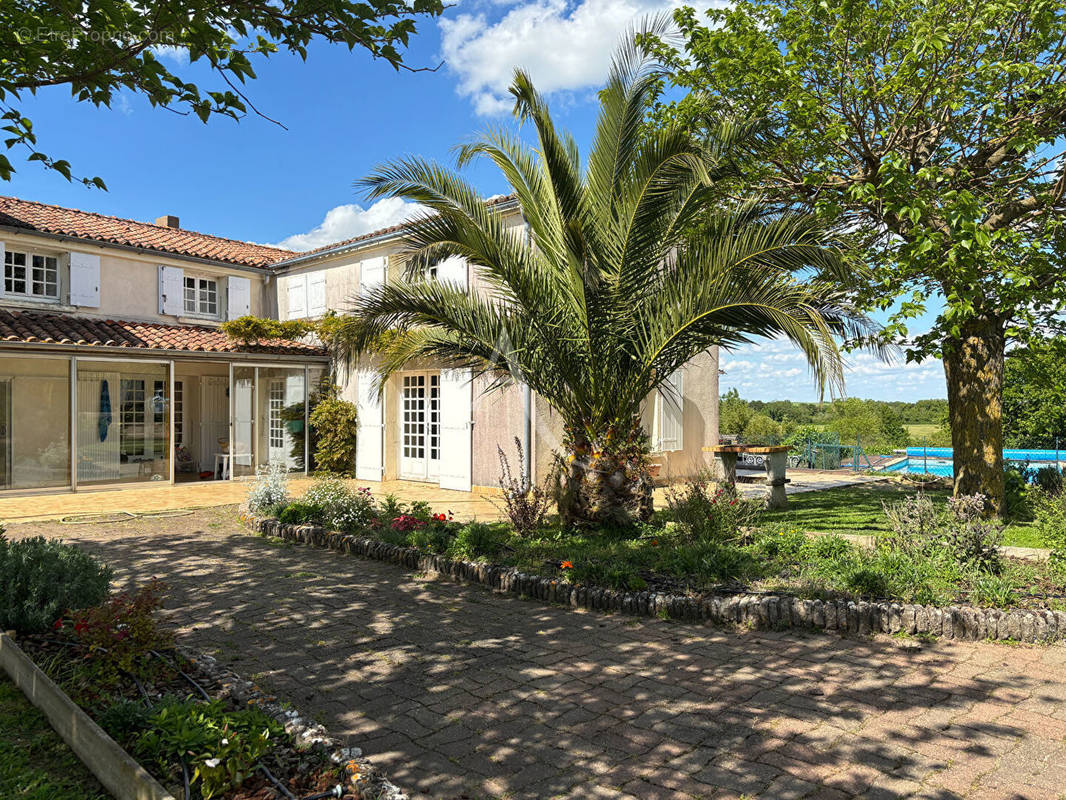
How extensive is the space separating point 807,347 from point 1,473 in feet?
47.7

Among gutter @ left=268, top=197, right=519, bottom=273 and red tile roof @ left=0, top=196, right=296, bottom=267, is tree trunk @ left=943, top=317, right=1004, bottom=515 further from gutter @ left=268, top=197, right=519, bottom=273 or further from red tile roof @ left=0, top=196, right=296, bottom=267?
red tile roof @ left=0, top=196, right=296, bottom=267

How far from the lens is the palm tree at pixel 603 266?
7.11 metres

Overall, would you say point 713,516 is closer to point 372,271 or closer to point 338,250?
point 372,271

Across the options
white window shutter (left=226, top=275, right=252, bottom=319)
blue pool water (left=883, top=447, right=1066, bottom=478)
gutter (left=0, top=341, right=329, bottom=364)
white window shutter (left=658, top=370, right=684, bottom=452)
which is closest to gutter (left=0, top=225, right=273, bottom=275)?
white window shutter (left=226, top=275, right=252, bottom=319)

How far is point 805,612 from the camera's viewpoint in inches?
201

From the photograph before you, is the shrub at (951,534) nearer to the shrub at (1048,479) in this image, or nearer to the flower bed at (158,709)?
the flower bed at (158,709)

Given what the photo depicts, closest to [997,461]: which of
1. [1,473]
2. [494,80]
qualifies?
[494,80]

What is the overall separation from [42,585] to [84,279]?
12788 millimetres

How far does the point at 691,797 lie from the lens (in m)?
2.85

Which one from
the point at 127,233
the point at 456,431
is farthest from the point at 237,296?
the point at 456,431

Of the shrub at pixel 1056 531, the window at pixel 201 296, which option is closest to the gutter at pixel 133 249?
the window at pixel 201 296

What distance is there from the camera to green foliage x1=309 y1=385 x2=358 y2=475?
51.5 ft

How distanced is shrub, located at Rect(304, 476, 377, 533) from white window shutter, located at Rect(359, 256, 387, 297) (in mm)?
6954

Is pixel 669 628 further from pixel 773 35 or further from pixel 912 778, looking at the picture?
pixel 773 35
